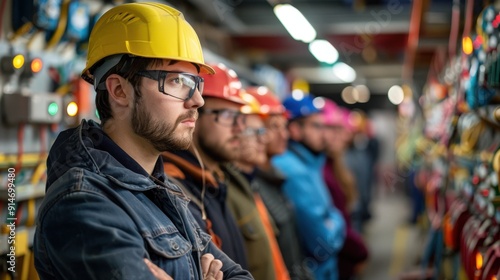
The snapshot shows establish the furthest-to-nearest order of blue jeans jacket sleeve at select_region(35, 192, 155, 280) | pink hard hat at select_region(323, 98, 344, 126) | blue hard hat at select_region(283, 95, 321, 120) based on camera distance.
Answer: pink hard hat at select_region(323, 98, 344, 126) → blue hard hat at select_region(283, 95, 321, 120) → blue jeans jacket sleeve at select_region(35, 192, 155, 280)

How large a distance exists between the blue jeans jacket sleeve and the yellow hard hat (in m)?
0.46

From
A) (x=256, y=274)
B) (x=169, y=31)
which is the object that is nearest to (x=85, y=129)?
(x=169, y=31)

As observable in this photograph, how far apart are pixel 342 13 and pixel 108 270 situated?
689cm

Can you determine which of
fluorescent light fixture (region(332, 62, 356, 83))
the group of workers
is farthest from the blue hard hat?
fluorescent light fixture (region(332, 62, 356, 83))

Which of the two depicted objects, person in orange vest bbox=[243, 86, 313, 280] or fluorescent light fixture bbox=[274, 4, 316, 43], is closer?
person in orange vest bbox=[243, 86, 313, 280]

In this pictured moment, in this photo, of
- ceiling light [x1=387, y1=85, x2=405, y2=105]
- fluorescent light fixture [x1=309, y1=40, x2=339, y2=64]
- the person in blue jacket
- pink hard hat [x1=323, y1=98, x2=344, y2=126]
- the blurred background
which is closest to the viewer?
the blurred background

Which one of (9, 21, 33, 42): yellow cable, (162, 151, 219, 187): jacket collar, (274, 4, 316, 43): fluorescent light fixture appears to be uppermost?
(274, 4, 316, 43): fluorescent light fixture

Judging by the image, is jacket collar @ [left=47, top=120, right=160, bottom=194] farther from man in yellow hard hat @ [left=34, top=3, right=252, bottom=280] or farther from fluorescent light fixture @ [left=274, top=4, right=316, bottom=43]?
fluorescent light fixture @ [left=274, top=4, right=316, bottom=43]

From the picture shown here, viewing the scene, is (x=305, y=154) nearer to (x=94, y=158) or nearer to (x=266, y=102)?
(x=266, y=102)

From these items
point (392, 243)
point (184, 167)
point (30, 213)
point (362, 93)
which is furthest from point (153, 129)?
point (362, 93)

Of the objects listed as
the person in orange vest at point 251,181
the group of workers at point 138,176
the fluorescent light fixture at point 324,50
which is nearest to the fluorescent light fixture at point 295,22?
the fluorescent light fixture at point 324,50

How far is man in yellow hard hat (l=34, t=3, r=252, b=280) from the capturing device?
159 centimetres

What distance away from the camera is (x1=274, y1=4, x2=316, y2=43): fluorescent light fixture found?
20.4 ft

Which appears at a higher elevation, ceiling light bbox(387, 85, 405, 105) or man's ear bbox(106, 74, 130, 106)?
ceiling light bbox(387, 85, 405, 105)
